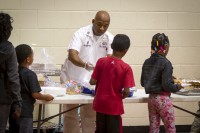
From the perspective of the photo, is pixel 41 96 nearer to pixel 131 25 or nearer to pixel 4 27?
pixel 4 27

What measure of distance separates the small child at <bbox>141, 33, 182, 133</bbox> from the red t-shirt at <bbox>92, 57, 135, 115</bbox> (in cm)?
34

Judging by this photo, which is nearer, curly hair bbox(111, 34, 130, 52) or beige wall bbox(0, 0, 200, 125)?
curly hair bbox(111, 34, 130, 52)

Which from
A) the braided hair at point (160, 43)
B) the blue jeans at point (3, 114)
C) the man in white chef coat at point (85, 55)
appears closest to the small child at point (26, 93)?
the blue jeans at point (3, 114)

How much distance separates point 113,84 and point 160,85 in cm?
48

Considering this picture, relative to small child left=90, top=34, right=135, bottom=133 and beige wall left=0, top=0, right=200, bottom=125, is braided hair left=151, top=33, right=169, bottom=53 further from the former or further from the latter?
beige wall left=0, top=0, right=200, bottom=125

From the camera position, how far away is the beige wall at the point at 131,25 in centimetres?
431

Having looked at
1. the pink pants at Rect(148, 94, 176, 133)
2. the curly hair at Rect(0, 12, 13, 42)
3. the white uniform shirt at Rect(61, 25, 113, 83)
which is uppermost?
the curly hair at Rect(0, 12, 13, 42)

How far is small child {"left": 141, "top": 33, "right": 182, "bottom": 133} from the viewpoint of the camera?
2789 mm

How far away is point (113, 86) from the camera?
8.52 feet

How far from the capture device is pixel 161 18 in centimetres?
444

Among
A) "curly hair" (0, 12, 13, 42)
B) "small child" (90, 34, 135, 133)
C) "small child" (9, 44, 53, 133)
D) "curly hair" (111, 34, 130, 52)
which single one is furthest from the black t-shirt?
"curly hair" (111, 34, 130, 52)

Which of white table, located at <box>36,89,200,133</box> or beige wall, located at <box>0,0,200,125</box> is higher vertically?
beige wall, located at <box>0,0,200,125</box>

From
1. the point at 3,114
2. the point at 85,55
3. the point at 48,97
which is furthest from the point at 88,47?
the point at 3,114

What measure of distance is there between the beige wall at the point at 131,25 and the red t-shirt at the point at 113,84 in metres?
1.84
